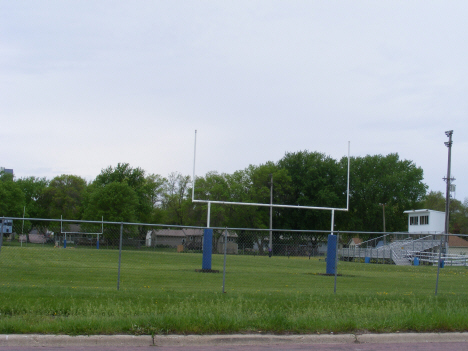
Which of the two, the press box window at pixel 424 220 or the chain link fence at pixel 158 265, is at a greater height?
the press box window at pixel 424 220

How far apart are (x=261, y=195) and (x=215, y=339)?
6340 cm

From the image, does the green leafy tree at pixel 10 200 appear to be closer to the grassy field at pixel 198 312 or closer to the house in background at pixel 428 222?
the house in background at pixel 428 222

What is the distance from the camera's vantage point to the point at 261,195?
70.4m

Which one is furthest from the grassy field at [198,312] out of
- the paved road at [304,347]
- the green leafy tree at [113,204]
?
the green leafy tree at [113,204]

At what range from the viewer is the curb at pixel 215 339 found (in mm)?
6832

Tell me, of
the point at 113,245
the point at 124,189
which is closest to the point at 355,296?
the point at 113,245

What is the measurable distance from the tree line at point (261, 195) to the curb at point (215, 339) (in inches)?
2138

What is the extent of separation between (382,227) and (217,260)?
2389 inches

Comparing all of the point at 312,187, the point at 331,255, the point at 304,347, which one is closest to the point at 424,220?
the point at 312,187

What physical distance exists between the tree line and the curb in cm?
5429

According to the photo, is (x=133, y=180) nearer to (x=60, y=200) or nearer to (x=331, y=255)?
(x=60, y=200)

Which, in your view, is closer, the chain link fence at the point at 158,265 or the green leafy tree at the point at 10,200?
the chain link fence at the point at 158,265

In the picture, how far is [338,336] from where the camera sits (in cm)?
754

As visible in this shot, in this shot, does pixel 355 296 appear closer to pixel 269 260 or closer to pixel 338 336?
pixel 338 336
